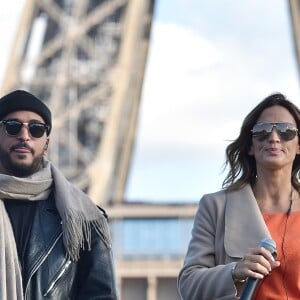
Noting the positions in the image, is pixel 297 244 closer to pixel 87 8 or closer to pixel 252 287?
pixel 252 287

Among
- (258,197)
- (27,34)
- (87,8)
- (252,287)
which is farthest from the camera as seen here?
(87,8)

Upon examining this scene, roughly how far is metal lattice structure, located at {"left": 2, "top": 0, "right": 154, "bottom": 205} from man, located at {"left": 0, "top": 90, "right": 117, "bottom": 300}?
18.5 m

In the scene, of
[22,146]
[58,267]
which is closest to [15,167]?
[22,146]

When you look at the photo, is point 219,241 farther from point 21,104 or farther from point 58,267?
point 21,104

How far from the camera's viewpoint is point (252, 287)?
3342 mm

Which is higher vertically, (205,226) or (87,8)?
(87,8)

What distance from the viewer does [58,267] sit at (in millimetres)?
3766

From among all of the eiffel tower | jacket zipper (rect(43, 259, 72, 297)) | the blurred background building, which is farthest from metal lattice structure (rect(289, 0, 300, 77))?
jacket zipper (rect(43, 259, 72, 297))

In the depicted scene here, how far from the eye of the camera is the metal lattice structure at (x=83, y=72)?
75.9 feet

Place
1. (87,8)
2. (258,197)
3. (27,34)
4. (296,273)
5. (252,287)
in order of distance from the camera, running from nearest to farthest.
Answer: (252,287) → (296,273) → (258,197) → (27,34) → (87,8)

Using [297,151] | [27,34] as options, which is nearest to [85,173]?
[27,34]

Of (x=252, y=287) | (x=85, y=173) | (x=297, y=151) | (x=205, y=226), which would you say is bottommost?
(x=252, y=287)

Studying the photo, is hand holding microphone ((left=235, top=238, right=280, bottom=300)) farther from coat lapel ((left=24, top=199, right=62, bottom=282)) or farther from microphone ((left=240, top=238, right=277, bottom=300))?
coat lapel ((left=24, top=199, right=62, bottom=282))

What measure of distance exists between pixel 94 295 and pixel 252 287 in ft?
2.01
